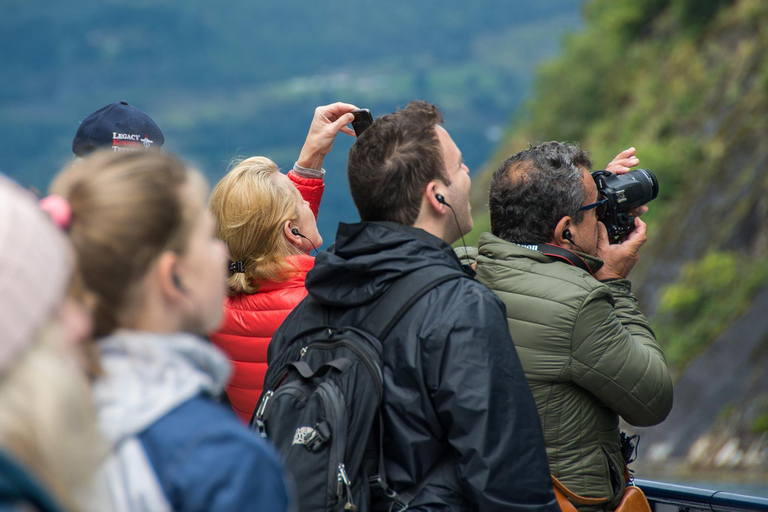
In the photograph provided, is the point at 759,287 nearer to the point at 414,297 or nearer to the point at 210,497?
the point at 414,297

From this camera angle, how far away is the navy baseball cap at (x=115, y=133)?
3.25 meters

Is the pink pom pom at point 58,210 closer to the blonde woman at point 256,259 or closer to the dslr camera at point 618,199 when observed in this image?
the blonde woman at point 256,259

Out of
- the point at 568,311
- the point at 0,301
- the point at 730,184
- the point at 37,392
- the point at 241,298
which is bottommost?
the point at 730,184

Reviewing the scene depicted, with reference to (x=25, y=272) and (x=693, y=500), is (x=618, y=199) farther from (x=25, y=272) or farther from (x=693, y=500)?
(x=25, y=272)

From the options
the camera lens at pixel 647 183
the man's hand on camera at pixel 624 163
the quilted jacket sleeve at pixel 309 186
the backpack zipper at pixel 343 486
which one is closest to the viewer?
the backpack zipper at pixel 343 486

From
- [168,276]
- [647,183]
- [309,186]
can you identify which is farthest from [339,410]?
[647,183]

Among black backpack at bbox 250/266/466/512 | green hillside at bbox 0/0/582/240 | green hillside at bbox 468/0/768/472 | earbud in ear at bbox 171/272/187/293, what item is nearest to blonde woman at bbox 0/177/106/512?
earbud in ear at bbox 171/272/187/293

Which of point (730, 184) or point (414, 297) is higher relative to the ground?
point (414, 297)

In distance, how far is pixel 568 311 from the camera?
253 centimetres

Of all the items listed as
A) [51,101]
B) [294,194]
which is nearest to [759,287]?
[294,194]

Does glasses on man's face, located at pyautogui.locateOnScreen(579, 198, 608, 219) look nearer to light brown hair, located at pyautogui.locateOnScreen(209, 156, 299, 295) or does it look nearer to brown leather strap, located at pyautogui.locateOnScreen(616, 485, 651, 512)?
brown leather strap, located at pyautogui.locateOnScreen(616, 485, 651, 512)

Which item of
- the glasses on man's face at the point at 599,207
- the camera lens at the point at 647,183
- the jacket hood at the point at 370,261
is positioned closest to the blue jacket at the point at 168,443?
the jacket hood at the point at 370,261

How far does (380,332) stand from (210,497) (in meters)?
0.94

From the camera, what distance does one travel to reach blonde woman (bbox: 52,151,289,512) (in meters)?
1.34
